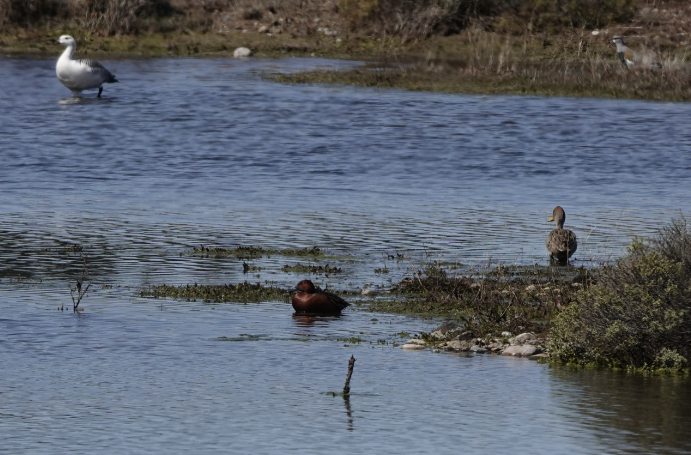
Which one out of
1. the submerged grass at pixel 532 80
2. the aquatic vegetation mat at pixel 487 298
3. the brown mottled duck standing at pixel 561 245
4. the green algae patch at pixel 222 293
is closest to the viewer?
the aquatic vegetation mat at pixel 487 298

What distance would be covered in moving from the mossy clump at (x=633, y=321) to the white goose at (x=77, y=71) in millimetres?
29472

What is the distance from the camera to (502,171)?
27641 millimetres

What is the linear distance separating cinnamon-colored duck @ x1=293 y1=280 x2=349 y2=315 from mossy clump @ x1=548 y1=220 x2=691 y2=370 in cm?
257

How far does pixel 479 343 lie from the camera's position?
11805 millimetres

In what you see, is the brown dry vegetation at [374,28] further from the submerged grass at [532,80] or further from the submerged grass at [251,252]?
the submerged grass at [251,252]

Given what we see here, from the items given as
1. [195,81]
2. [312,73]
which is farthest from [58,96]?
[312,73]

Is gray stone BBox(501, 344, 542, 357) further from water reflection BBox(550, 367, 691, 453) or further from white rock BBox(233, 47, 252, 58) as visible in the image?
white rock BBox(233, 47, 252, 58)

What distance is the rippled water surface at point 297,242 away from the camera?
30.2 ft

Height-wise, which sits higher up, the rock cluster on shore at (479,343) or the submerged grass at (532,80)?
the submerged grass at (532,80)

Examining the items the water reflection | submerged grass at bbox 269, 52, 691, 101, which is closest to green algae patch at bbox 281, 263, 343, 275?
the water reflection

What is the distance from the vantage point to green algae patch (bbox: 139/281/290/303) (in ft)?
→ 45.7

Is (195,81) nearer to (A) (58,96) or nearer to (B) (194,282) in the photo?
(A) (58,96)

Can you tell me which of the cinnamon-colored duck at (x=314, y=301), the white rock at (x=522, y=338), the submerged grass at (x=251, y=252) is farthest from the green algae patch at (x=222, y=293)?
the white rock at (x=522, y=338)

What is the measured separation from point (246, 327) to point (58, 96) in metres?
Answer: 31.6
